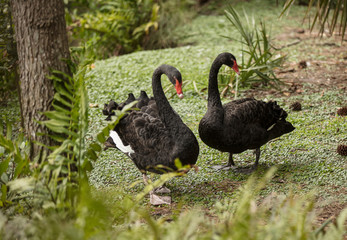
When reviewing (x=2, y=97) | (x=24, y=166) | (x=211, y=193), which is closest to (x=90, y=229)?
(x=24, y=166)

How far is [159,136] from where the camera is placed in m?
3.22

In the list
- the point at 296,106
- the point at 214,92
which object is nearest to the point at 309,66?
the point at 296,106

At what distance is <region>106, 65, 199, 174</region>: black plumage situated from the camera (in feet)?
10.2

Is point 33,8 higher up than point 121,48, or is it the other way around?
point 33,8

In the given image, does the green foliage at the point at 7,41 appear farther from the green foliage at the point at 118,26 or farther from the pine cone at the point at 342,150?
the green foliage at the point at 118,26

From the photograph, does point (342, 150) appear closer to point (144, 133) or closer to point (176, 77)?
point (176, 77)

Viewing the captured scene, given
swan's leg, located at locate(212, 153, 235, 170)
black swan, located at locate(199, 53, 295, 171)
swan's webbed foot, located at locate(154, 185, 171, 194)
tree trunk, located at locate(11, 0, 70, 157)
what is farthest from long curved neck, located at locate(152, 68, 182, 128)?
tree trunk, located at locate(11, 0, 70, 157)

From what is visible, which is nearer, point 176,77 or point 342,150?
point 176,77

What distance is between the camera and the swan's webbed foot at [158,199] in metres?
3.15

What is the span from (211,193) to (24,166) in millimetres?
1464

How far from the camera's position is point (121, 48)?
307 inches

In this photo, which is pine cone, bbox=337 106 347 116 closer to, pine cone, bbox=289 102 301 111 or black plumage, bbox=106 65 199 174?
pine cone, bbox=289 102 301 111

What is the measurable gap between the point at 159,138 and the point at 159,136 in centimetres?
2

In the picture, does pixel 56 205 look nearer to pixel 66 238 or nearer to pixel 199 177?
pixel 66 238
